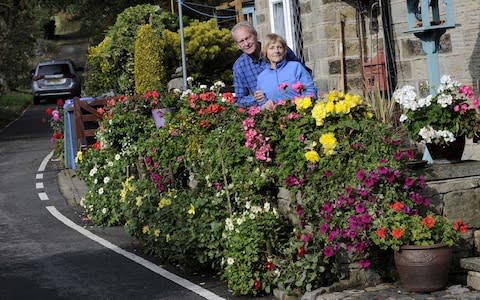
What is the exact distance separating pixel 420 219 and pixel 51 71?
113ft

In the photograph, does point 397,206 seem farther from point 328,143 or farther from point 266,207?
point 266,207

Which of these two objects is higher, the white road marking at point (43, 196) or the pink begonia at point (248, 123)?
the pink begonia at point (248, 123)

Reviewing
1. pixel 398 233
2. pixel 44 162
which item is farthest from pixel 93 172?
pixel 44 162

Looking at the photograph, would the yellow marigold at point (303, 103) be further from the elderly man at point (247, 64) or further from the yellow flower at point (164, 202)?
the yellow flower at point (164, 202)

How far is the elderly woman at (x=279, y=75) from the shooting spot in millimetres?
9703

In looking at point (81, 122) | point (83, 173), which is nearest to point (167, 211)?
point (83, 173)

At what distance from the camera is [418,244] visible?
308 inches

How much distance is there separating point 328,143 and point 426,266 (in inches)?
54.9

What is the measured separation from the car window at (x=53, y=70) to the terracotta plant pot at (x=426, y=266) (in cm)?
3441

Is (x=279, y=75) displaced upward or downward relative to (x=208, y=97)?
upward

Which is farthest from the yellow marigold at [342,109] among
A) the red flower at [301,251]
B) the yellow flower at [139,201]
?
the yellow flower at [139,201]

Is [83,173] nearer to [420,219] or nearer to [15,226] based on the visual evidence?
[15,226]

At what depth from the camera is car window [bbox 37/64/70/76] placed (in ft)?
134

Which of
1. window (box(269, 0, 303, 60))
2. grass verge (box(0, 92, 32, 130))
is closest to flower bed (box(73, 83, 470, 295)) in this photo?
window (box(269, 0, 303, 60))
